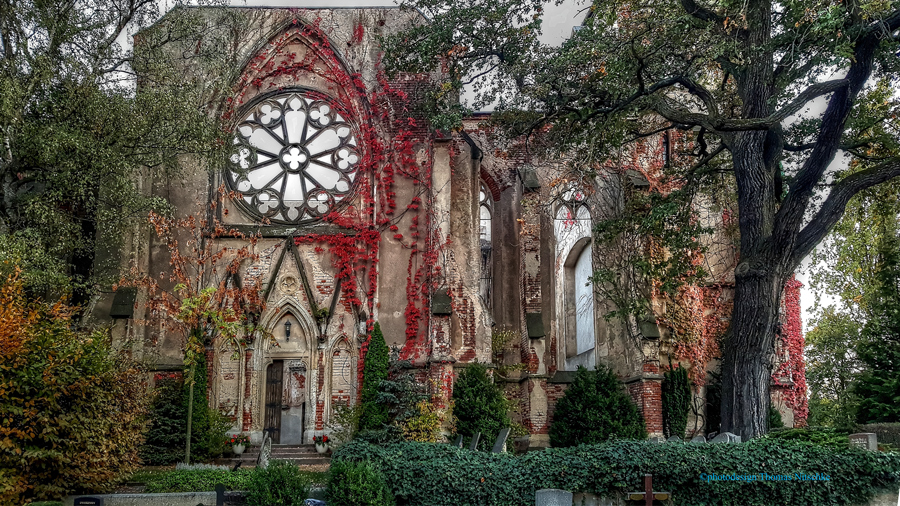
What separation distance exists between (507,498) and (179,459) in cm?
875

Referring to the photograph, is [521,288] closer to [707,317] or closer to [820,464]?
[707,317]

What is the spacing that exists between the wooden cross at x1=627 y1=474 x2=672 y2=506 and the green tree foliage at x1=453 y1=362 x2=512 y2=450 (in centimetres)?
650

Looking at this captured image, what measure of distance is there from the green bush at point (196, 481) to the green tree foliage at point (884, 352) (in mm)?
12671

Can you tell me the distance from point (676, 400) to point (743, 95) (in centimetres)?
813

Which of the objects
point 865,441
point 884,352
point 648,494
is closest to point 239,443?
point 648,494

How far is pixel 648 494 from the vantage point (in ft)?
34.5

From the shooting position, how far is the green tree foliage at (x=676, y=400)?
1850cm

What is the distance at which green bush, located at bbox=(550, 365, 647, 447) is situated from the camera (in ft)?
57.7

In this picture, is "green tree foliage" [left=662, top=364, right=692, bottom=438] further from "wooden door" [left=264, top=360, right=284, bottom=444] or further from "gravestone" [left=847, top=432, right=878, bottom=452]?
"wooden door" [left=264, top=360, right=284, bottom=444]

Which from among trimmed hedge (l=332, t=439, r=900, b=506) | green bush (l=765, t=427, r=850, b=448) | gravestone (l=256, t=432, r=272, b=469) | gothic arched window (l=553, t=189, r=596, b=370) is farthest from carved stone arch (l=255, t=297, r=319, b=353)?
green bush (l=765, t=427, r=850, b=448)

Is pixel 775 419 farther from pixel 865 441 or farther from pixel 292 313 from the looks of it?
pixel 292 313

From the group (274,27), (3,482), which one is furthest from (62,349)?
(274,27)

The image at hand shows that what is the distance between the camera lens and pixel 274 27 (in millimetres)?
20094

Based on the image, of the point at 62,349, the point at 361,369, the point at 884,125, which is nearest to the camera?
the point at 62,349
